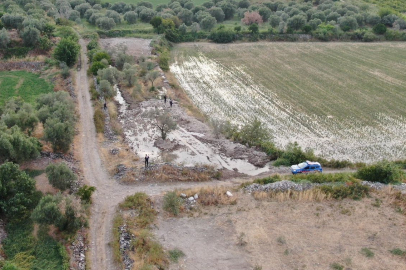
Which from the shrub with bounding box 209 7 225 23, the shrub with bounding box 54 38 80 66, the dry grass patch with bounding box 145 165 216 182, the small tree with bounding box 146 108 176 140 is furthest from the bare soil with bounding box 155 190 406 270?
the shrub with bounding box 209 7 225 23

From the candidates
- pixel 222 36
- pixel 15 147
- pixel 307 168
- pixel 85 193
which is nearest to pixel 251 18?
pixel 222 36

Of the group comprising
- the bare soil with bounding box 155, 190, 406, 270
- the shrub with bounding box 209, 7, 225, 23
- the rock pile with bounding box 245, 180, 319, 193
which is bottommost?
the bare soil with bounding box 155, 190, 406, 270

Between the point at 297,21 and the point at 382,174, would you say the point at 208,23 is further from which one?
the point at 382,174

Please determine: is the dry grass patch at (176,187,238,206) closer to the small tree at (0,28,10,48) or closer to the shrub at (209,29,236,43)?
the small tree at (0,28,10,48)

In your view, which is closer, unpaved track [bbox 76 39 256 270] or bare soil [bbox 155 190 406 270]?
bare soil [bbox 155 190 406 270]

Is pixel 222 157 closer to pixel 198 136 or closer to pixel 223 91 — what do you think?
pixel 198 136

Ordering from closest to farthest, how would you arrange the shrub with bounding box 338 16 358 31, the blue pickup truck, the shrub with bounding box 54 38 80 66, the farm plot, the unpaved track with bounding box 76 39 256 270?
1. the unpaved track with bounding box 76 39 256 270
2. the blue pickup truck
3. the farm plot
4. the shrub with bounding box 54 38 80 66
5. the shrub with bounding box 338 16 358 31

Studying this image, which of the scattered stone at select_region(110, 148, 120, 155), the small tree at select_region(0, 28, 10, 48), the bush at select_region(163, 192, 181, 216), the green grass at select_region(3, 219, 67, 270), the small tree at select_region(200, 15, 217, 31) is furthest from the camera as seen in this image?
the small tree at select_region(200, 15, 217, 31)
